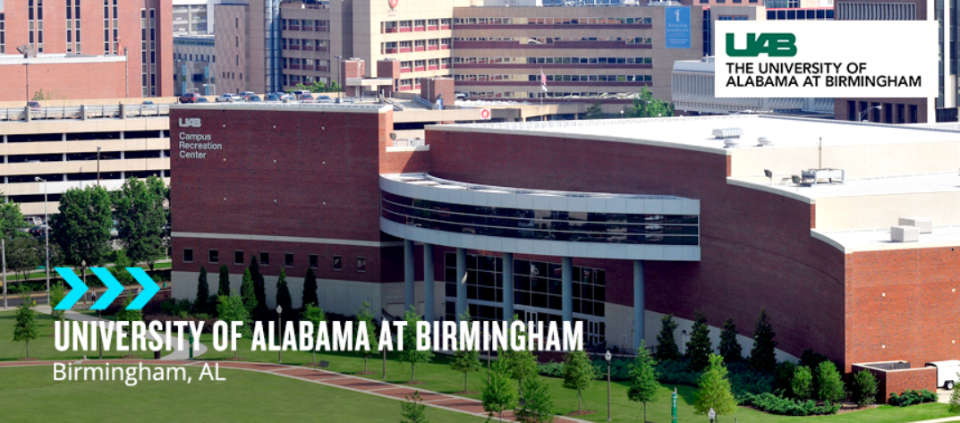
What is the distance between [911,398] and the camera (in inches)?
3172

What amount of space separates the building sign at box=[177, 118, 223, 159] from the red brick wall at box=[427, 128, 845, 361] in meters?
17.0

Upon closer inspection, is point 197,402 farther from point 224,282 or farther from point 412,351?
point 224,282

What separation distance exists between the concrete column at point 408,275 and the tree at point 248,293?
35.2 feet

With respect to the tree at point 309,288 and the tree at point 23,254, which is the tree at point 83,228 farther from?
the tree at point 309,288

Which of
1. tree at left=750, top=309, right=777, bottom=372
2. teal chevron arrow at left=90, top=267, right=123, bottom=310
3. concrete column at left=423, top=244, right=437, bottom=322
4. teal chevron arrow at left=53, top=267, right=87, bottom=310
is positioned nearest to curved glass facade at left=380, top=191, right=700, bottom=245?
concrete column at left=423, top=244, right=437, bottom=322

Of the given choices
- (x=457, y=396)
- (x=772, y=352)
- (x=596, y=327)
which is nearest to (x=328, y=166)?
(x=596, y=327)

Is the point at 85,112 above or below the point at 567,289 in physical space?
above

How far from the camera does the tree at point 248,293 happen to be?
114m

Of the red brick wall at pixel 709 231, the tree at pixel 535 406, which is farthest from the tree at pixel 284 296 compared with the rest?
the tree at pixel 535 406

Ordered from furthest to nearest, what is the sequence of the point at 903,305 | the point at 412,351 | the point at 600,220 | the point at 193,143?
the point at 193,143
the point at 600,220
the point at 412,351
the point at 903,305

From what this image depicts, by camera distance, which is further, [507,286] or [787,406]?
[507,286]

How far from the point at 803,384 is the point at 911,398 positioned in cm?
534

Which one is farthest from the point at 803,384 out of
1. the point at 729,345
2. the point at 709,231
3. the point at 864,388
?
the point at 709,231

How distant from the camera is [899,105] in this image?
16488cm
